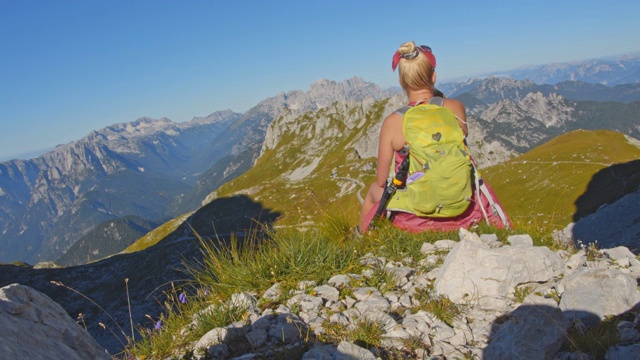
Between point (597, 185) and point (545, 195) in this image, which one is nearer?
point (597, 185)

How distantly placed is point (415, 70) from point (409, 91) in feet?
1.89

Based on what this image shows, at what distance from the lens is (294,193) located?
160 meters

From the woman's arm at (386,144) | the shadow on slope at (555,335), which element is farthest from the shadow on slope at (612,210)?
the shadow on slope at (555,335)

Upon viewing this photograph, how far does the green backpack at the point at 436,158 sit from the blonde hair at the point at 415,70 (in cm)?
57

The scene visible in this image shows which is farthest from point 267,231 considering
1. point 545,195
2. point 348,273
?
point 545,195

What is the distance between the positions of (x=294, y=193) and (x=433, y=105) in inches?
6028

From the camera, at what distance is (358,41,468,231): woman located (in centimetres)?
733

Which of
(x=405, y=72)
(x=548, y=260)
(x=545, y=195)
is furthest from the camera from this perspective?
(x=545, y=195)

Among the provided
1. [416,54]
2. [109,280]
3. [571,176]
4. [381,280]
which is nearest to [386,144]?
[416,54]

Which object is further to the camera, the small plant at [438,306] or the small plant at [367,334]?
the small plant at [438,306]

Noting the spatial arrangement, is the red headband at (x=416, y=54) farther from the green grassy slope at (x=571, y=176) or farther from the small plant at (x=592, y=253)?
the green grassy slope at (x=571, y=176)

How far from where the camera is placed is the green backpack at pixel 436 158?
683 cm

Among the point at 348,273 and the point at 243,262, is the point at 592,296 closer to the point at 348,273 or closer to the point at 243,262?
the point at 348,273

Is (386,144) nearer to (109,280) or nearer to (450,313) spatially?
(450,313)
